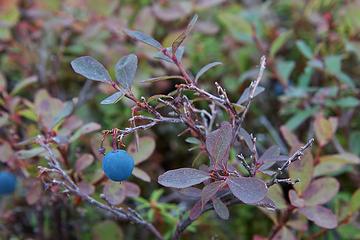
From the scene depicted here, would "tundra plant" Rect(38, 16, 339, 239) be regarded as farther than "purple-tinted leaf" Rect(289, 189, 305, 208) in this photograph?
No

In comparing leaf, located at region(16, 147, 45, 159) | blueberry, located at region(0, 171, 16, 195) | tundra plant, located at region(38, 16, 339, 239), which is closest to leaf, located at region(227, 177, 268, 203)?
tundra plant, located at region(38, 16, 339, 239)

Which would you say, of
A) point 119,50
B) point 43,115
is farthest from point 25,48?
point 43,115

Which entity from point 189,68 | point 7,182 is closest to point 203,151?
point 7,182

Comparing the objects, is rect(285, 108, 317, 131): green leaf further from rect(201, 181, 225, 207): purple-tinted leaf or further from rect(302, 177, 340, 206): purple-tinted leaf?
rect(201, 181, 225, 207): purple-tinted leaf

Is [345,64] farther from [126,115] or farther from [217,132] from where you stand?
[217,132]

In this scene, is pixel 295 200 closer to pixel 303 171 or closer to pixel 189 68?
pixel 303 171

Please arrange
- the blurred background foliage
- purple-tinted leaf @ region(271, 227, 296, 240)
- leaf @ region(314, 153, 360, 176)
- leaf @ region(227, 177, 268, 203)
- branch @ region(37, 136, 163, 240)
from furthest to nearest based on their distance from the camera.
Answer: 1. the blurred background foliage
2. leaf @ region(314, 153, 360, 176)
3. purple-tinted leaf @ region(271, 227, 296, 240)
4. branch @ region(37, 136, 163, 240)
5. leaf @ region(227, 177, 268, 203)
